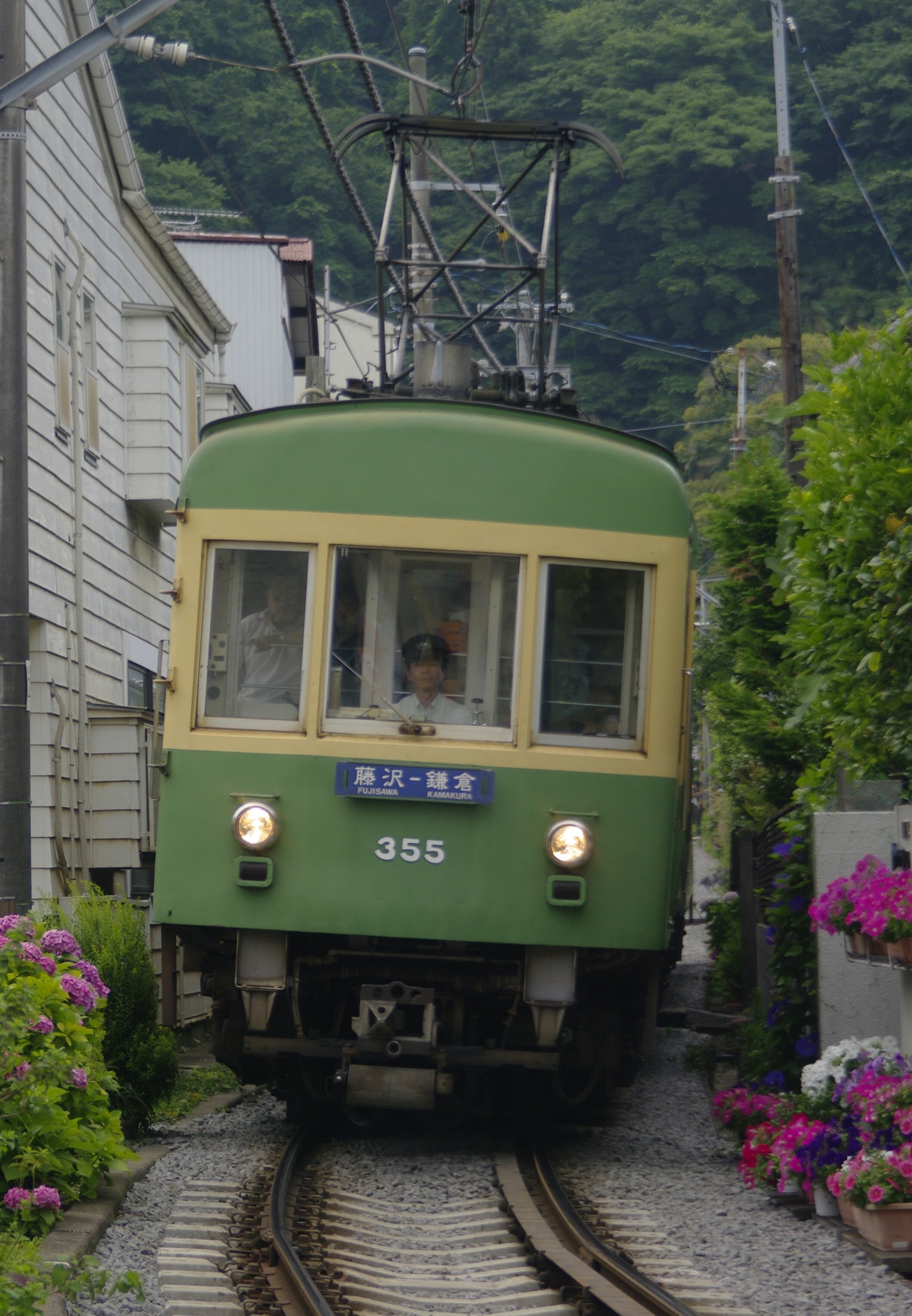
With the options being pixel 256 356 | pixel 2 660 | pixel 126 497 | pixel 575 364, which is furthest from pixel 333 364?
pixel 2 660

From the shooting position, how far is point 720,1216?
247 inches

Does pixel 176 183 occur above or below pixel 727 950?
above

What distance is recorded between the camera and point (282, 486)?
7.13 metres

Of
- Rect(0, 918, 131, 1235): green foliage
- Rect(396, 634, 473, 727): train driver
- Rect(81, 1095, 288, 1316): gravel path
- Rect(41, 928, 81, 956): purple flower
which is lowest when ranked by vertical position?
Rect(81, 1095, 288, 1316): gravel path

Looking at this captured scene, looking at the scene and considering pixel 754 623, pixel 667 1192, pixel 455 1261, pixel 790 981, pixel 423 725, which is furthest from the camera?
pixel 754 623

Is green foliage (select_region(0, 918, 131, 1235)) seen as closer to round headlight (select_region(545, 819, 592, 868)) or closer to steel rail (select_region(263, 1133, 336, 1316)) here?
steel rail (select_region(263, 1133, 336, 1316))

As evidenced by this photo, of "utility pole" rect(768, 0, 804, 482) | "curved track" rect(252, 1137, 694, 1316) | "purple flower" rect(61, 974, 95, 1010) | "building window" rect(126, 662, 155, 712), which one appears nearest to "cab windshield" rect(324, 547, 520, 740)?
"purple flower" rect(61, 974, 95, 1010)

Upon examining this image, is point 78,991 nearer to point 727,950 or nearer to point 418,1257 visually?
point 418,1257

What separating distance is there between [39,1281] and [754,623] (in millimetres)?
9820

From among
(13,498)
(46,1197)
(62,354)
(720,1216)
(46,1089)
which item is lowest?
(720,1216)

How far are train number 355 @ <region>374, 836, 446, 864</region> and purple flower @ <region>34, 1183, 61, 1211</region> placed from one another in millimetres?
2030

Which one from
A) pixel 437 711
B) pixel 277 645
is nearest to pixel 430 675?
pixel 437 711

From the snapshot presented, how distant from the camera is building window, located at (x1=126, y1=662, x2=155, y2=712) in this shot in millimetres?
13211

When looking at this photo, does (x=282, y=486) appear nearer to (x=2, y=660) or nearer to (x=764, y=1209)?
(x=2, y=660)
